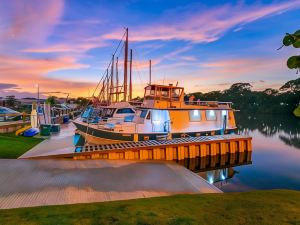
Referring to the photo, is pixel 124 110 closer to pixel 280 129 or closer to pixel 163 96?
pixel 163 96

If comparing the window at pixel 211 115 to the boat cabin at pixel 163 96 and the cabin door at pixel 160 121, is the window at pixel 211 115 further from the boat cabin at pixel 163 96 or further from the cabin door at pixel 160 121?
the cabin door at pixel 160 121

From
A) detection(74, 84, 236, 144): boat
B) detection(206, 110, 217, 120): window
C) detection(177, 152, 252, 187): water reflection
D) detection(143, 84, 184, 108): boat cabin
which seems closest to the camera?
detection(177, 152, 252, 187): water reflection

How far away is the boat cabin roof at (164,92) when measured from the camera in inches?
707

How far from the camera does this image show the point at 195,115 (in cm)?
1845

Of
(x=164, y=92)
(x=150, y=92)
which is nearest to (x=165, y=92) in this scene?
(x=164, y=92)

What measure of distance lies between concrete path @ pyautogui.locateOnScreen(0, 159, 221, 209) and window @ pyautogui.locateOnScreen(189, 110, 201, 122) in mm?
7211

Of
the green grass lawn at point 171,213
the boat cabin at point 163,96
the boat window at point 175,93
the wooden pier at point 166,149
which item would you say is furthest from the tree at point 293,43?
the boat window at point 175,93

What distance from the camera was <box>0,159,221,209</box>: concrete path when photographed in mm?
6746

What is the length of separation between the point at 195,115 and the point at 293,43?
17268mm

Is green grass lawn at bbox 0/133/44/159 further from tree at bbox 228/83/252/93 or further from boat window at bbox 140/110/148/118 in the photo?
tree at bbox 228/83/252/93

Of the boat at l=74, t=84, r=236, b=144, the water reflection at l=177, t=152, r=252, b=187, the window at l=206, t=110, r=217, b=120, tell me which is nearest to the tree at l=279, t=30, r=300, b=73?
the water reflection at l=177, t=152, r=252, b=187

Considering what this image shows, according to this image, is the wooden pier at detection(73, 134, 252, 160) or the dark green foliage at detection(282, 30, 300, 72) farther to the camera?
the wooden pier at detection(73, 134, 252, 160)

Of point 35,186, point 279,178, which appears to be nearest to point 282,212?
point 35,186

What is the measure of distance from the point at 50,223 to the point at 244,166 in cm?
1508
